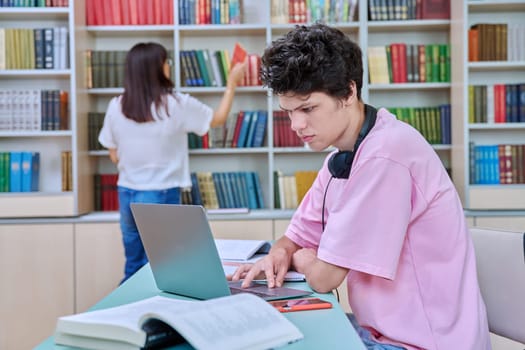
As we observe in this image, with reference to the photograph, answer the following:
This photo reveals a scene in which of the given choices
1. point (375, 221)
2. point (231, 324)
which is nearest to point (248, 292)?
point (375, 221)

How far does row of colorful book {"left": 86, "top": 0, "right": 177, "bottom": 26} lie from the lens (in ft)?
12.4

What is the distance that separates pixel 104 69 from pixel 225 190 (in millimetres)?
1026

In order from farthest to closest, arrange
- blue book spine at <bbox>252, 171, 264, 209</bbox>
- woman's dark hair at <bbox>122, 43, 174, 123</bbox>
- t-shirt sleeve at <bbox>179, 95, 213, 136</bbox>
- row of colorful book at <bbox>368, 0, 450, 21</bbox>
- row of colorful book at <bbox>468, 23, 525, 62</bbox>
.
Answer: blue book spine at <bbox>252, 171, 264, 209</bbox>, row of colorful book at <bbox>368, 0, 450, 21</bbox>, row of colorful book at <bbox>468, 23, 525, 62</bbox>, t-shirt sleeve at <bbox>179, 95, 213, 136</bbox>, woman's dark hair at <bbox>122, 43, 174, 123</bbox>

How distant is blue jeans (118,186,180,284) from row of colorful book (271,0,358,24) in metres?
1.27

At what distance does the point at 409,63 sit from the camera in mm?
3766

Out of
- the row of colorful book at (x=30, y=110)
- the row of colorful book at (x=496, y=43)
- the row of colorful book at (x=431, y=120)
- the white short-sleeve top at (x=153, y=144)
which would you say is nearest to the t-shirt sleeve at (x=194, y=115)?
the white short-sleeve top at (x=153, y=144)

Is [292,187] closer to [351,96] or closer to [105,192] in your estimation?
[105,192]

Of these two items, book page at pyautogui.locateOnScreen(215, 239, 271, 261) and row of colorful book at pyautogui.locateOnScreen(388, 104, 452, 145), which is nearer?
book page at pyautogui.locateOnScreen(215, 239, 271, 261)

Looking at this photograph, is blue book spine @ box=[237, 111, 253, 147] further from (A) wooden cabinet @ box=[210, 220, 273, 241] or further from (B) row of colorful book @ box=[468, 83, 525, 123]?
(B) row of colorful book @ box=[468, 83, 525, 123]

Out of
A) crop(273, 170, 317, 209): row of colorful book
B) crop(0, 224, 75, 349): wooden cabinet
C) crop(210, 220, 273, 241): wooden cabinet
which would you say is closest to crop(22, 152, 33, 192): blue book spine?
crop(0, 224, 75, 349): wooden cabinet

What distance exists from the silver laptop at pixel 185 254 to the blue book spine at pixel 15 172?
8.38 ft

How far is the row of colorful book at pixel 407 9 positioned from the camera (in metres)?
3.73

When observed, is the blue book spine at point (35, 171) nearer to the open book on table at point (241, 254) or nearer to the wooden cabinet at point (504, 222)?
the open book on table at point (241, 254)

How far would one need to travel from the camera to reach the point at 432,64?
3766 millimetres
